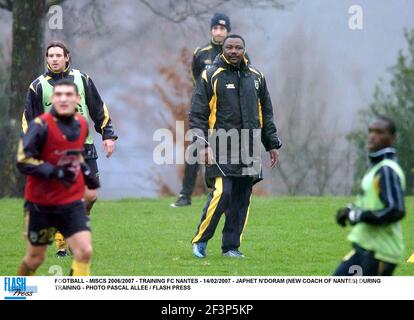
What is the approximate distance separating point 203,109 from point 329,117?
44.8 ft

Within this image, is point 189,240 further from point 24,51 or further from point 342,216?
point 24,51

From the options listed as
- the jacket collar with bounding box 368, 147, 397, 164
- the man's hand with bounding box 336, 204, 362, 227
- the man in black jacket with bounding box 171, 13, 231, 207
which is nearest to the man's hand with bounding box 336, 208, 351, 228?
the man's hand with bounding box 336, 204, 362, 227

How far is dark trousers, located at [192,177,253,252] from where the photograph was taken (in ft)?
38.5

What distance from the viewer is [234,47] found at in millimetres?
11625

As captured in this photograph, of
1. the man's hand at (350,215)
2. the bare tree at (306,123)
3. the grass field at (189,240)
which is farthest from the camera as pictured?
the bare tree at (306,123)

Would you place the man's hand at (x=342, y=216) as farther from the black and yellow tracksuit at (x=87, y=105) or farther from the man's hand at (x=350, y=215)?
the black and yellow tracksuit at (x=87, y=105)

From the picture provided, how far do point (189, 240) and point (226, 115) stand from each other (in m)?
1.95

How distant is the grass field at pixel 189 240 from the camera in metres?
11.2

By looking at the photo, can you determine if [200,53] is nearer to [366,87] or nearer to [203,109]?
[203,109]

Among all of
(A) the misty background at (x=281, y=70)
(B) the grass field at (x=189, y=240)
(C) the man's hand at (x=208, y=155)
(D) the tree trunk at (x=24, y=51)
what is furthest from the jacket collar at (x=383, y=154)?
(A) the misty background at (x=281, y=70)

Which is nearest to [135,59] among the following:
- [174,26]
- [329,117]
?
[174,26]

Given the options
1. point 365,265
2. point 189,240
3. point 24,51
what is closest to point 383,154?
point 365,265

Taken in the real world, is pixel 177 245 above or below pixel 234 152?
below

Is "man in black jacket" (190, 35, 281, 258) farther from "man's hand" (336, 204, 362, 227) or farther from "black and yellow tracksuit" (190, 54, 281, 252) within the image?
A: "man's hand" (336, 204, 362, 227)
